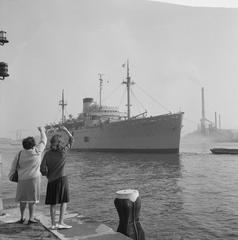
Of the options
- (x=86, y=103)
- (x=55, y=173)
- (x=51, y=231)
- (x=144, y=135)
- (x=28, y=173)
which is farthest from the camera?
(x=86, y=103)

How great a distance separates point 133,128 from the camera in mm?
48562

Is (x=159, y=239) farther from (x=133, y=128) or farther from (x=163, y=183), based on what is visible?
(x=133, y=128)

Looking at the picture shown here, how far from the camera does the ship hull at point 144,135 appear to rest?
154 ft

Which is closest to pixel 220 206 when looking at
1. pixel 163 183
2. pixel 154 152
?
pixel 163 183

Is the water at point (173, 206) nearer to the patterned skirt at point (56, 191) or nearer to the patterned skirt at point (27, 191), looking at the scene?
the patterned skirt at point (56, 191)

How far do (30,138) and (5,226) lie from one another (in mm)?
1586

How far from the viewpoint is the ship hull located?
1845 inches

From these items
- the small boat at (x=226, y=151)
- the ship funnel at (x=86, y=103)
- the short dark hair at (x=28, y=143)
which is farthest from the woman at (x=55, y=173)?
the ship funnel at (x=86, y=103)

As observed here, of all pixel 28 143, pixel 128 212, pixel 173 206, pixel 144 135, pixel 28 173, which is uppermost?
pixel 144 135

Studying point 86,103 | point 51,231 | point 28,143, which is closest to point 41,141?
point 28,143

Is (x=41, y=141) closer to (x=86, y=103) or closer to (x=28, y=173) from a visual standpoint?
(x=28, y=173)

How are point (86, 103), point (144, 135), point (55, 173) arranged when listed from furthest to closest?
point (86, 103), point (144, 135), point (55, 173)

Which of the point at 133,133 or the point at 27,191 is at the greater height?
the point at 133,133

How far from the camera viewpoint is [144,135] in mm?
48125
